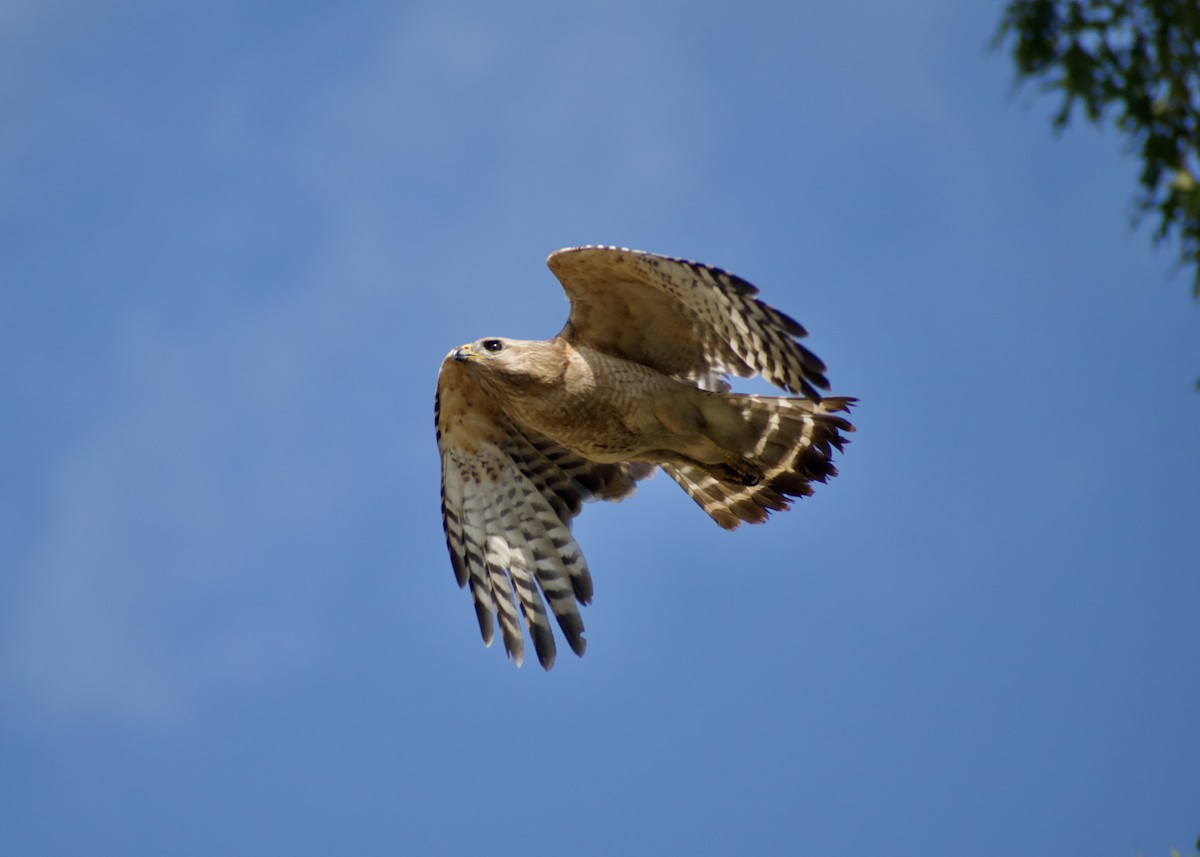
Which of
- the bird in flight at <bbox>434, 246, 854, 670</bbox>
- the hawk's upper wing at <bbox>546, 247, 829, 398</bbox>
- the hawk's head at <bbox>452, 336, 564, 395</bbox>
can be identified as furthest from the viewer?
Result: the hawk's head at <bbox>452, 336, 564, 395</bbox>

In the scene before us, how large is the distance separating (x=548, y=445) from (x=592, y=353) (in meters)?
1.14

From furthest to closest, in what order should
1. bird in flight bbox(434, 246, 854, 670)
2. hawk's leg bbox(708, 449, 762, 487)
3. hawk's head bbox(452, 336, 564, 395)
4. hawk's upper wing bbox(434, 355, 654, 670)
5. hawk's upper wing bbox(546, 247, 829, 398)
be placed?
1. hawk's upper wing bbox(434, 355, 654, 670)
2. hawk's leg bbox(708, 449, 762, 487)
3. hawk's head bbox(452, 336, 564, 395)
4. bird in flight bbox(434, 246, 854, 670)
5. hawk's upper wing bbox(546, 247, 829, 398)

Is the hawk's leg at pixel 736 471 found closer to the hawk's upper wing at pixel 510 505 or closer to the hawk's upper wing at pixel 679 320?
the hawk's upper wing at pixel 679 320

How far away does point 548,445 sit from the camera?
9.42m

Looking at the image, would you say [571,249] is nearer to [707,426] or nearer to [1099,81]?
[707,426]

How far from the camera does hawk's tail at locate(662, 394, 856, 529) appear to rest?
8359mm

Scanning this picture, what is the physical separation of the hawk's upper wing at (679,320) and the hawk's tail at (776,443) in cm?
27

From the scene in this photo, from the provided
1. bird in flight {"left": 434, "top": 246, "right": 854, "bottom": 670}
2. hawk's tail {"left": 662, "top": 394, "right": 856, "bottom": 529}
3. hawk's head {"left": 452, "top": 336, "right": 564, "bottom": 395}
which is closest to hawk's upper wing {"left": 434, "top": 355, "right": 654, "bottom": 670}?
bird in flight {"left": 434, "top": 246, "right": 854, "bottom": 670}

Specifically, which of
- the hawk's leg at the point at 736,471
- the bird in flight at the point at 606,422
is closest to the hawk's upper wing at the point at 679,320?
the bird in flight at the point at 606,422

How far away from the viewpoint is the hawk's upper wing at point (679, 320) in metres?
7.27

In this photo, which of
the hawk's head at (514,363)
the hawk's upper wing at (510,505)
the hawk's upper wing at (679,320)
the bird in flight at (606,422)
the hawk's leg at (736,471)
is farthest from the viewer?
the hawk's upper wing at (510,505)

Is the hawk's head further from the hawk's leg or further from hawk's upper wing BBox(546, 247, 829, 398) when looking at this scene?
the hawk's leg

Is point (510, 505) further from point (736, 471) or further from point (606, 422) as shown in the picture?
point (736, 471)

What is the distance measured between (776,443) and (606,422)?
3.36ft
